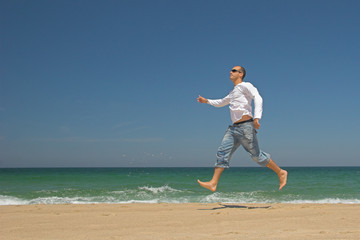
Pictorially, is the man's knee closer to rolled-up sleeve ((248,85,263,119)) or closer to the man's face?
rolled-up sleeve ((248,85,263,119))

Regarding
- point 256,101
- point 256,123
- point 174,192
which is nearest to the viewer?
point 256,123

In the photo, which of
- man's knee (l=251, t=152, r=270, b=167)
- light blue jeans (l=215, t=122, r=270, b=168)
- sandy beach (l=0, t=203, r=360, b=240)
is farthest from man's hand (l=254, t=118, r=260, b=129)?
sandy beach (l=0, t=203, r=360, b=240)

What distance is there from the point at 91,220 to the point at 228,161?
211cm

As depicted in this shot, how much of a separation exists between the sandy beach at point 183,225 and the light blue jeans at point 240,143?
807mm

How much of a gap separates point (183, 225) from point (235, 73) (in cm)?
233

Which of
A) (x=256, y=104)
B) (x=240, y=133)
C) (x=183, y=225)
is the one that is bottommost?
(x=183, y=225)

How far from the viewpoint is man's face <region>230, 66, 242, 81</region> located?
489 centimetres

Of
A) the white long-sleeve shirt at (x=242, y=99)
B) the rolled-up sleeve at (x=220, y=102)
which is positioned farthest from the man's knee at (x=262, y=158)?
the rolled-up sleeve at (x=220, y=102)

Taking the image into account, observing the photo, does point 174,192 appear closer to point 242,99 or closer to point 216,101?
point 216,101

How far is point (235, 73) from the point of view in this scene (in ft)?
16.1

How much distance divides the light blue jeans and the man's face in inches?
29.2

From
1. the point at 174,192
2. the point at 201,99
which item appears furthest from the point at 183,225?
the point at 174,192

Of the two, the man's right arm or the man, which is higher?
the man's right arm

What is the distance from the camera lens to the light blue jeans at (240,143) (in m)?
4.59
